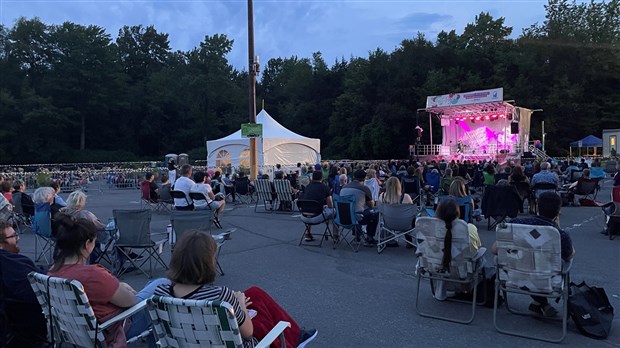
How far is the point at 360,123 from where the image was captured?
4259 centimetres

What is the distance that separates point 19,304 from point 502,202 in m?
7.56

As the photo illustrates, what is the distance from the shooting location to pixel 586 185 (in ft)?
38.1

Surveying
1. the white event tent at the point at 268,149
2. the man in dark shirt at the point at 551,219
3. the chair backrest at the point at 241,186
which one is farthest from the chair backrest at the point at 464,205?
the white event tent at the point at 268,149

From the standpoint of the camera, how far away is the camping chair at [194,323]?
2230 mm

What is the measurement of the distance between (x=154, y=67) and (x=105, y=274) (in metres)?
62.1

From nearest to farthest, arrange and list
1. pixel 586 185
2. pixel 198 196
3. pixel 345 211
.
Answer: pixel 345 211
pixel 198 196
pixel 586 185

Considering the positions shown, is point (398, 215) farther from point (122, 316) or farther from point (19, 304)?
point (19, 304)

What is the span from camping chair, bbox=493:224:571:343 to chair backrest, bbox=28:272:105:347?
3.05m

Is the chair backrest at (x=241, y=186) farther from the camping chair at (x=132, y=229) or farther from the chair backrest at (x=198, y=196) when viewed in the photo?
the camping chair at (x=132, y=229)

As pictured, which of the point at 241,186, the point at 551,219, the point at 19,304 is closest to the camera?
the point at 19,304

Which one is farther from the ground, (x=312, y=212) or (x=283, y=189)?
(x=283, y=189)

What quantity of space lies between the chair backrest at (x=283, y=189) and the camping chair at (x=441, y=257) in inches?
290

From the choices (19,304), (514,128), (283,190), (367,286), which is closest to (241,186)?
(283,190)

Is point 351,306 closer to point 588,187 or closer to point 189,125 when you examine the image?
point 588,187
